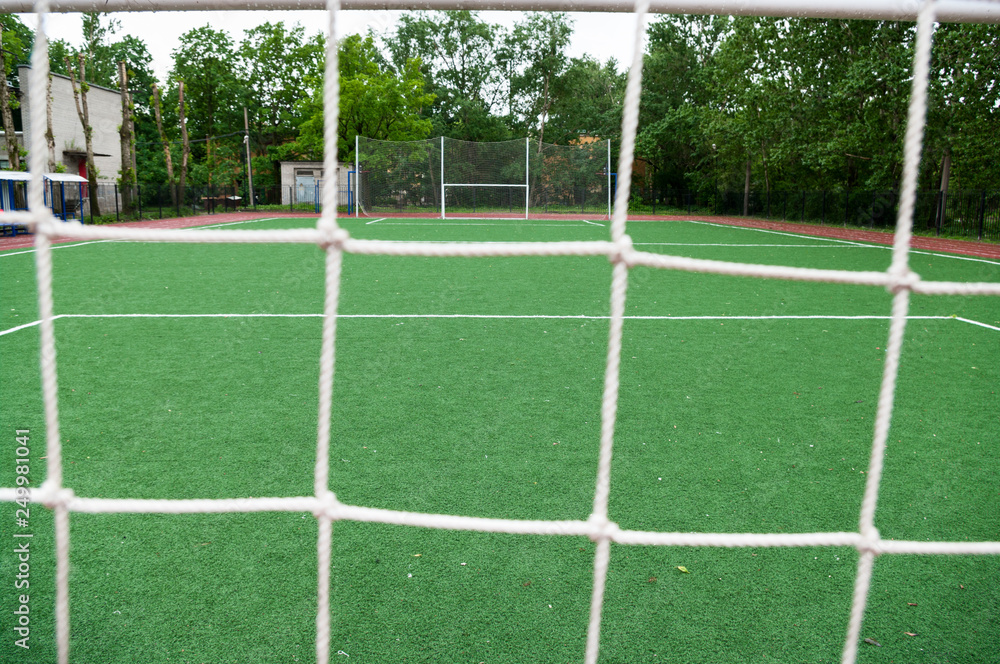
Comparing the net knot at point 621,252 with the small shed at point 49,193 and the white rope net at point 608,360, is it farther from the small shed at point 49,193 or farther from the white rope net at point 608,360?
the small shed at point 49,193

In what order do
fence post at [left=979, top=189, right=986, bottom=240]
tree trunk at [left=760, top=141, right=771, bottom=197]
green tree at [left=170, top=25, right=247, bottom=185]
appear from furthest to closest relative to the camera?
green tree at [left=170, top=25, right=247, bottom=185] < tree trunk at [left=760, top=141, right=771, bottom=197] < fence post at [left=979, top=189, right=986, bottom=240]

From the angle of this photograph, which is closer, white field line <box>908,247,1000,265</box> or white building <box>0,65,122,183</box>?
white field line <box>908,247,1000,265</box>

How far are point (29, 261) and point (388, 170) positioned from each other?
15.4m

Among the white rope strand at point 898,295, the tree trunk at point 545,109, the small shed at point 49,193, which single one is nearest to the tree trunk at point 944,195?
the small shed at point 49,193

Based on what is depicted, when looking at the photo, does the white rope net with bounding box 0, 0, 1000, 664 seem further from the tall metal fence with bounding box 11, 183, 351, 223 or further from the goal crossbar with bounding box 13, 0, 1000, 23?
the tall metal fence with bounding box 11, 183, 351, 223

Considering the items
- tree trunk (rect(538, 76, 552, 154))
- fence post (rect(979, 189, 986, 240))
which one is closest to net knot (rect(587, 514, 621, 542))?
fence post (rect(979, 189, 986, 240))

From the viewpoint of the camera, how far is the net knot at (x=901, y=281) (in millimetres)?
1232

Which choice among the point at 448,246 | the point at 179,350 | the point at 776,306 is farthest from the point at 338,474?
the point at 776,306

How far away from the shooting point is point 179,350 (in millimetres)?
4520

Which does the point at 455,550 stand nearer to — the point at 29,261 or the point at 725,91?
the point at 29,261

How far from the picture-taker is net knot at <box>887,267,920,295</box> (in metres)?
1.23

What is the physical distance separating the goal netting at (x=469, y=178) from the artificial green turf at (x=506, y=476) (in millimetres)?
17983

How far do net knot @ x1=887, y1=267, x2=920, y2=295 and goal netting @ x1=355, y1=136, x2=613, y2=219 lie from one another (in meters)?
22.0

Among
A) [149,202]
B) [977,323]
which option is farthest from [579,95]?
[977,323]
